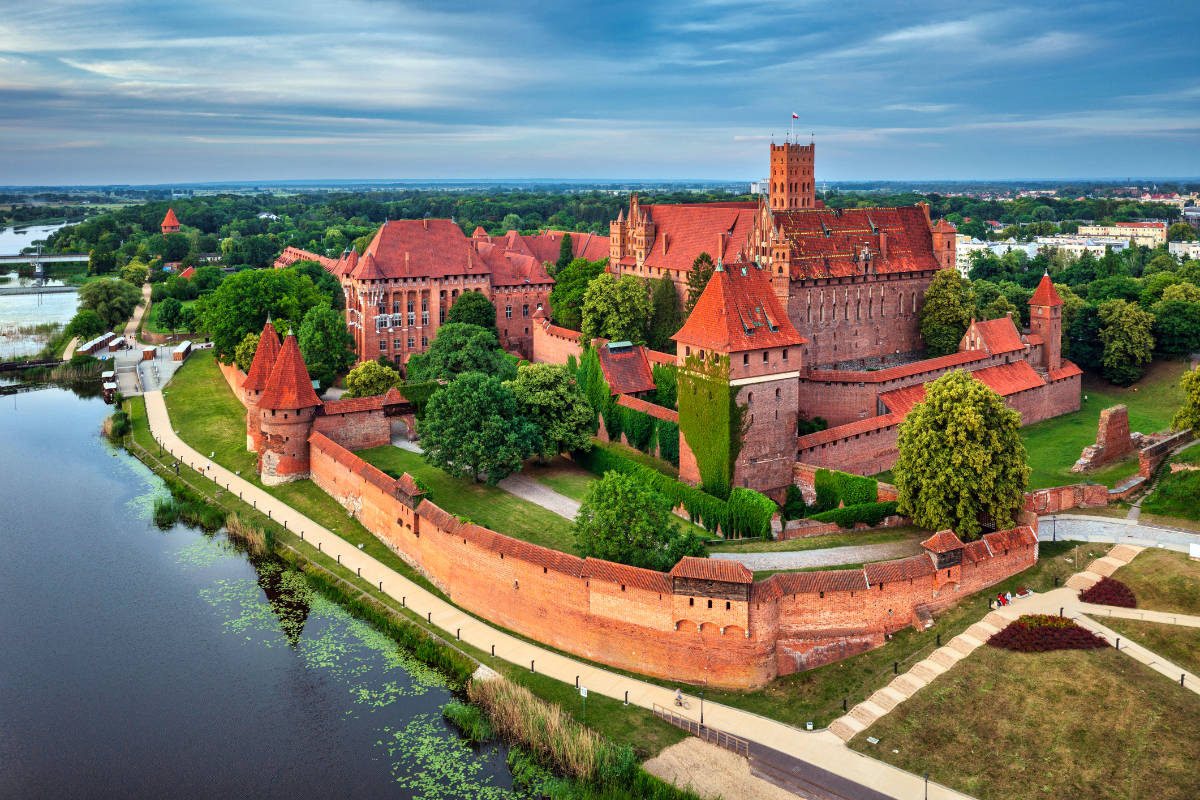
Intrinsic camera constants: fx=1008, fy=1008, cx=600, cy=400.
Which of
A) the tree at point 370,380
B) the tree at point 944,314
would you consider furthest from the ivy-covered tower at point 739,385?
the tree at point 370,380

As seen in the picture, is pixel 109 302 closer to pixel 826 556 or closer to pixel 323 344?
pixel 323 344

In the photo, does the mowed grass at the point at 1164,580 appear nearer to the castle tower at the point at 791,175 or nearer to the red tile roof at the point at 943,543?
the red tile roof at the point at 943,543

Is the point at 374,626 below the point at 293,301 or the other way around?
below

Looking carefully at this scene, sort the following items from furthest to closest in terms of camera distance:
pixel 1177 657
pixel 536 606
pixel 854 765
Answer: pixel 536 606, pixel 1177 657, pixel 854 765

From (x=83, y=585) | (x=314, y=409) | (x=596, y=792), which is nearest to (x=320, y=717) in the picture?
(x=596, y=792)

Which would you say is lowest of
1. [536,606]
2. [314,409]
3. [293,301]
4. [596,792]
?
[596,792]

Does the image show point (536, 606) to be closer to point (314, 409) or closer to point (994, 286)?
point (314, 409)
